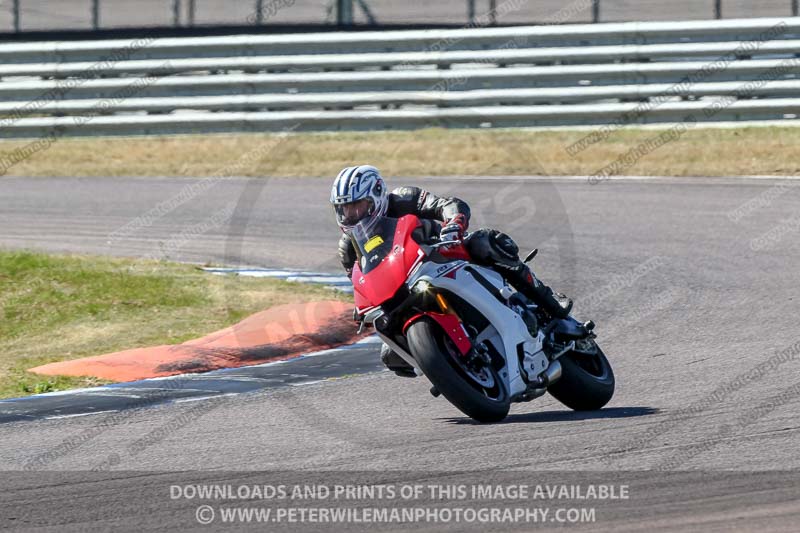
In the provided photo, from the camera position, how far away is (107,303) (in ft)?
38.6

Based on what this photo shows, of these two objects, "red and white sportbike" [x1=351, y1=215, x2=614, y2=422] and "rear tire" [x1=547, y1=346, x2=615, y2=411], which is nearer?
"red and white sportbike" [x1=351, y1=215, x2=614, y2=422]

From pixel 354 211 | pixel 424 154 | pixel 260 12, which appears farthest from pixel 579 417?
pixel 260 12

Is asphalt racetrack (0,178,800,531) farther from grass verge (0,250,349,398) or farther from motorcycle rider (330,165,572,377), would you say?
grass verge (0,250,349,398)

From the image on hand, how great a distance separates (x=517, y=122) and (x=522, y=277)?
11364mm

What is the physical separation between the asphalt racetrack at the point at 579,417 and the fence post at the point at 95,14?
7022 mm

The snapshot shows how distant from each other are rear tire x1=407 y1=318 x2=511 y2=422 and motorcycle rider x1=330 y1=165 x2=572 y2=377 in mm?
591

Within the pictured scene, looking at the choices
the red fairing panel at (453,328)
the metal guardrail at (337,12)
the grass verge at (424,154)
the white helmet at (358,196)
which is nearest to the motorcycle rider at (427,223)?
the white helmet at (358,196)

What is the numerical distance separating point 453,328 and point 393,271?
18.4 inches

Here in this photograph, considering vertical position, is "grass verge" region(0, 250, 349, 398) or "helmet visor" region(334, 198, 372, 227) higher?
"helmet visor" region(334, 198, 372, 227)

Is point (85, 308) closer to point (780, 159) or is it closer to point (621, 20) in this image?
point (780, 159)

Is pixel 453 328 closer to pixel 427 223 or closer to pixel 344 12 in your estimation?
pixel 427 223

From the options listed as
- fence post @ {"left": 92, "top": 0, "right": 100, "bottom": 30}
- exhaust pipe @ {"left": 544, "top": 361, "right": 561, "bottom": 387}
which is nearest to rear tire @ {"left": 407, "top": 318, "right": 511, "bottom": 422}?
exhaust pipe @ {"left": 544, "top": 361, "right": 561, "bottom": 387}

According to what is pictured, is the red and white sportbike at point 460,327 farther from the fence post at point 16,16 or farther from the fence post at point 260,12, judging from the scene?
the fence post at point 16,16

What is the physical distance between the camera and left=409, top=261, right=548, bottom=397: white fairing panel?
7.20 metres
